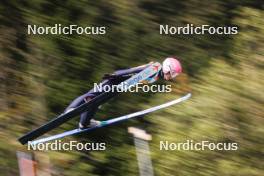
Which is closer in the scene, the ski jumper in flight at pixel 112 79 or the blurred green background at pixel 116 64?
the blurred green background at pixel 116 64

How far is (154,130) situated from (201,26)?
0.71 m

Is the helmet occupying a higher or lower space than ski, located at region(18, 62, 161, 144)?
higher

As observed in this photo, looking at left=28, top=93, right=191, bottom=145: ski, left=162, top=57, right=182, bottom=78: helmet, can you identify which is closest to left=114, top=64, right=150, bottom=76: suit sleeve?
left=162, top=57, right=182, bottom=78: helmet

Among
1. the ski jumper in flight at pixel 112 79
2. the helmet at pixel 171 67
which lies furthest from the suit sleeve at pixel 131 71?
the helmet at pixel 171 67

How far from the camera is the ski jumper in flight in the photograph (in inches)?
130

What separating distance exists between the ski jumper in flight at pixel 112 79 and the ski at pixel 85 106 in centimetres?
2

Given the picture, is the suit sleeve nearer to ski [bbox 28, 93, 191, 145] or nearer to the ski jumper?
the ski jumper

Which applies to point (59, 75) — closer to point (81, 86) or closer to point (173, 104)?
point (81, 86)

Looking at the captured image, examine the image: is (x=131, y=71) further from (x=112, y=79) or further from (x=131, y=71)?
(x=112, y=79)

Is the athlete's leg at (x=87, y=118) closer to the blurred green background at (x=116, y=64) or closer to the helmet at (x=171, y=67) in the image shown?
the blurred green background at (x=116, y=64)

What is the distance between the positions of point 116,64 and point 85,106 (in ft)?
1.23

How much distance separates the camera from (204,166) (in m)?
Answer: 3.07

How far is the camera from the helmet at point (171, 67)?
10.9 feet

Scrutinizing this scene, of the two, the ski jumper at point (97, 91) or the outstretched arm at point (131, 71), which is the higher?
the outstretched arm at point (131, 71)
